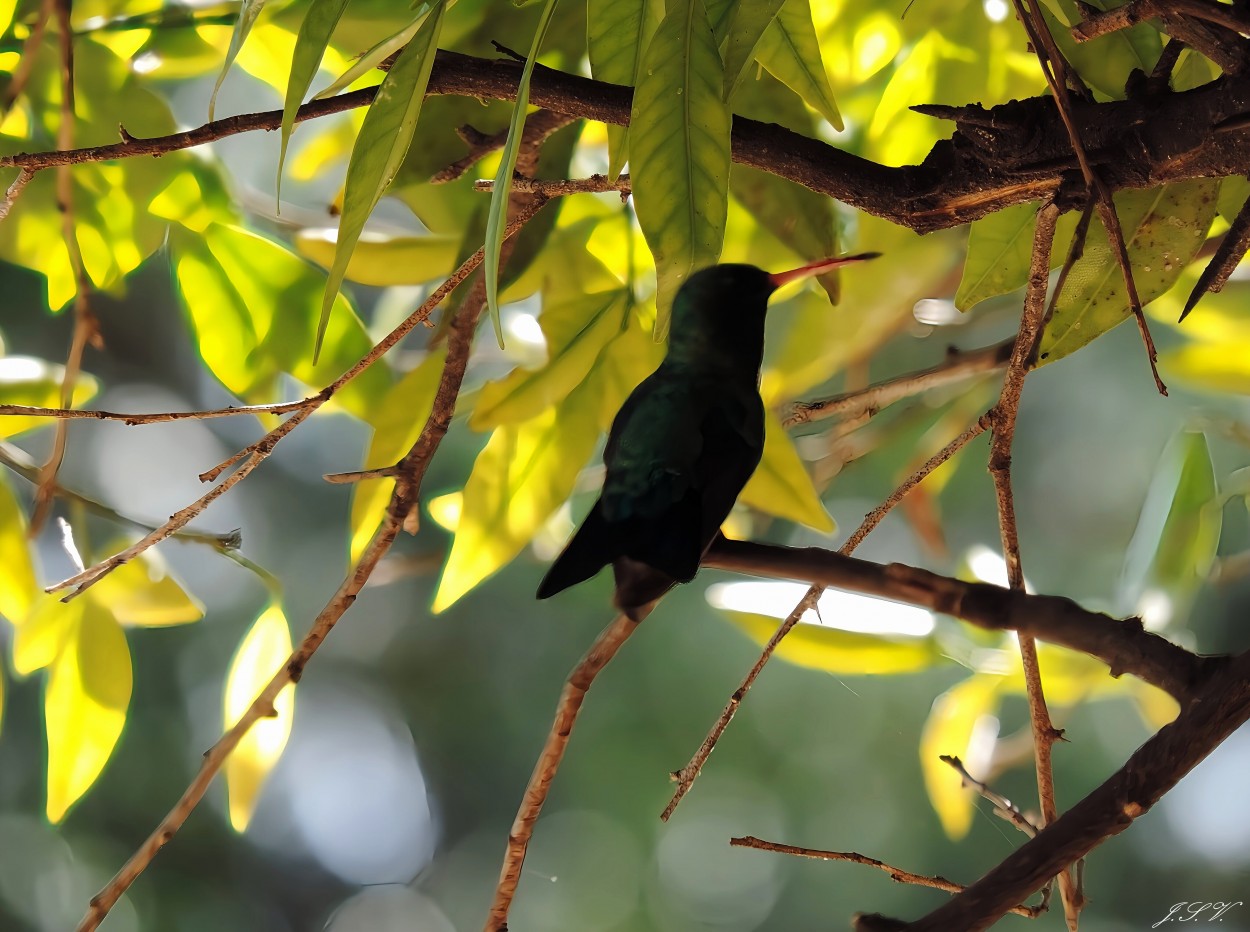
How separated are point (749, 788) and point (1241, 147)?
105 centimetres

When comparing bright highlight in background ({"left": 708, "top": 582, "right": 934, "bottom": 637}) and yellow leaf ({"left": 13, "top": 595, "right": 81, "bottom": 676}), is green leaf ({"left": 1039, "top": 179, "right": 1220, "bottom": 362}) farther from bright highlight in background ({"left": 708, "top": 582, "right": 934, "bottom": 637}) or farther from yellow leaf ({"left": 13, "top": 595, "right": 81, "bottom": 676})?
yellow leaf ({"left": 13, "top": 595, "right": 81, "bottom": 676})

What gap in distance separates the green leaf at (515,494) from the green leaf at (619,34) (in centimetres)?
16

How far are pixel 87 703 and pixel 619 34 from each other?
1.44 feet

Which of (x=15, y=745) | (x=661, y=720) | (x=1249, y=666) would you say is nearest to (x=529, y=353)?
(x=1249, y=666)

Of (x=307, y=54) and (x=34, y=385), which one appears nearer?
(x=307, y=54)

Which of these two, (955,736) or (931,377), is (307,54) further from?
(955,736)

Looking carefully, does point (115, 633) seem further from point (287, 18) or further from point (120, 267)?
point (287, 18)

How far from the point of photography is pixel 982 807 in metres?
0.75

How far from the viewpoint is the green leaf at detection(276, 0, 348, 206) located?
312 mm

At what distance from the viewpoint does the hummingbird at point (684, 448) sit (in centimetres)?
38

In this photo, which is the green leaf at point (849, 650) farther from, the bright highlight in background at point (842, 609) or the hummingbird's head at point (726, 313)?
the hummingbird's head at point (726, 313)

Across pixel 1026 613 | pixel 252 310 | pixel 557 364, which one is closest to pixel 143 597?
pixel 252 310

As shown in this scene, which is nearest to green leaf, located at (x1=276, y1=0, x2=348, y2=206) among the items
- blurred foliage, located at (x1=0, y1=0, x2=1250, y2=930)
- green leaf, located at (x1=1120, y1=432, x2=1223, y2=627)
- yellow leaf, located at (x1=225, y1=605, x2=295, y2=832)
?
blurred foliage, located at (x1=0, y1=0, x2=1250, y2=930)

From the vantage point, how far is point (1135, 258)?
1.38 ft
